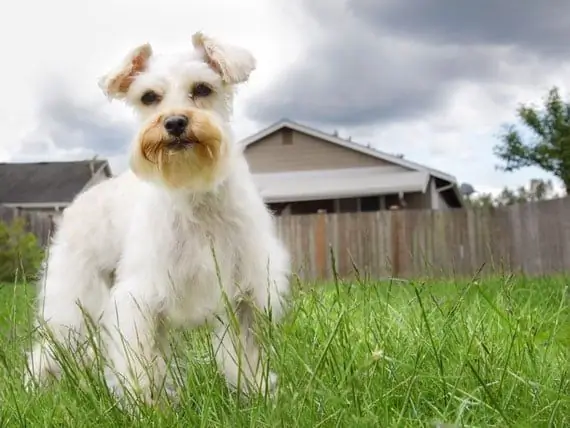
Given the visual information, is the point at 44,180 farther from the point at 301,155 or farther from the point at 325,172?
the point at 325,172

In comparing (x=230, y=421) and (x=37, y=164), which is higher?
(x=37, y=164)

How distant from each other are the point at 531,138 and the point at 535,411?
4031 centimetres

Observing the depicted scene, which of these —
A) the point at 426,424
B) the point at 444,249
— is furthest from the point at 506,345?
the point at 444,249

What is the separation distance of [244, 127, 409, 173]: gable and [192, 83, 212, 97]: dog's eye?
28303mm

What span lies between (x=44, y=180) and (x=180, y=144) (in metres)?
37.8

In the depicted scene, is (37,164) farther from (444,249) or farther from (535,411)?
(535,411)

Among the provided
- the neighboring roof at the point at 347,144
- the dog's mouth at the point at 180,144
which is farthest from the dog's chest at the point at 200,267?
the neighboring roof at the point at 347,144

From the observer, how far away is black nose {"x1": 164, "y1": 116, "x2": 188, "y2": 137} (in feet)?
12.7

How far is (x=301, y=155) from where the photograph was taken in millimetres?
32781

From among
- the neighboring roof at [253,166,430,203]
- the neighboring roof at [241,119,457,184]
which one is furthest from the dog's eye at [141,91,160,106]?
the neighboring roof at [241,119,457,184]

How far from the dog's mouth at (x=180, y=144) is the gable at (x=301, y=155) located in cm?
2858

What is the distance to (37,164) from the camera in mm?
41781

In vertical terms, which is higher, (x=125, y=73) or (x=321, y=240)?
(x=125, y=73)

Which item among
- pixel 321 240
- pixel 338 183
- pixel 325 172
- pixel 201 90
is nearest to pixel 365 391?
pixel 201 90
